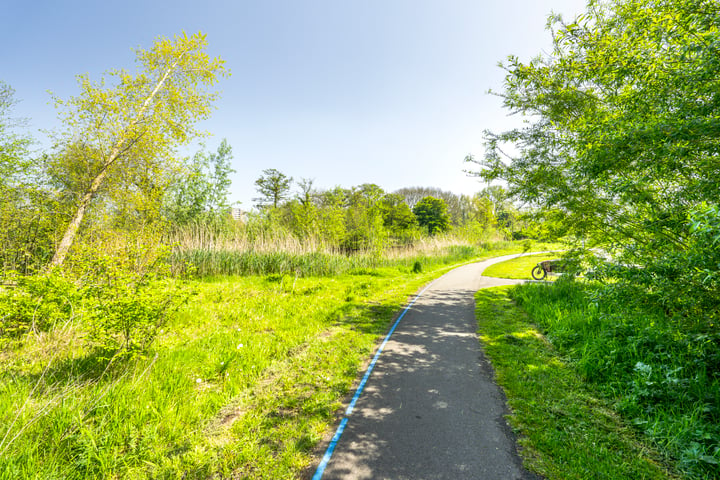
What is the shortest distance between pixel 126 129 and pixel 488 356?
11.7 metres

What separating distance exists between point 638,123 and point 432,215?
38.7 metres

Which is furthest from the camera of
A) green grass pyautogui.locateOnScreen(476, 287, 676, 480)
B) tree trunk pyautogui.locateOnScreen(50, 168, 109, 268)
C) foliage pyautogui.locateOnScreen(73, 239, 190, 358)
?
tree trunk pyautogui.locateOnScreen(50, 168, 109, 268)

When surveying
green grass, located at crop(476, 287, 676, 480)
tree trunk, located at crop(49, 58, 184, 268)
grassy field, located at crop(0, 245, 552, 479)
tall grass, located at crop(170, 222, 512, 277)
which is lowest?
green grass, located at crop(476, 287, 676, 480)

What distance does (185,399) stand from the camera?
329cm

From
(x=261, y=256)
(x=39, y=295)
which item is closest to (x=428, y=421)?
(x=39, y=295)

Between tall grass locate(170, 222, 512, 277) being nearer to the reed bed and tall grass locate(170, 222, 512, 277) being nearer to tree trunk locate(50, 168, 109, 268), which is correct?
the reed bed

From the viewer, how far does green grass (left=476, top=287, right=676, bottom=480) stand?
2477 millimetres

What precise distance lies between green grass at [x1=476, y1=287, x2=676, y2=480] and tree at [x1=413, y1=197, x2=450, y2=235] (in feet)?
118

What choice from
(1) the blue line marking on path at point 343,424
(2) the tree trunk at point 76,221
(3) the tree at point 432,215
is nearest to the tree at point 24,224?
(2) the tree trunk at point 76,221

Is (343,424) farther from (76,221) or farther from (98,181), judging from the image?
(98,181)

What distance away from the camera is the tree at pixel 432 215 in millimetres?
40312

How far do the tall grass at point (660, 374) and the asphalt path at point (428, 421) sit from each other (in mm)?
1574

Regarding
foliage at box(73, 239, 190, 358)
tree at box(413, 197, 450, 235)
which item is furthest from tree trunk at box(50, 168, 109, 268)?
tree at box(413, 197, 450, 235)

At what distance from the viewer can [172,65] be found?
848 centimetres
